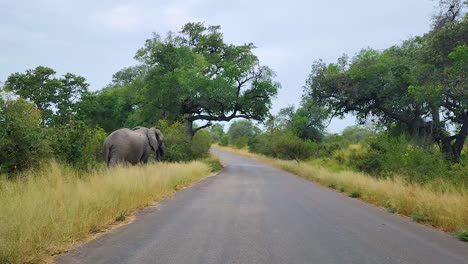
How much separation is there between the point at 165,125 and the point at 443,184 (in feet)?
80.0

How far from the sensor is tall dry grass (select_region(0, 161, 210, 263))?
6215 millimetres

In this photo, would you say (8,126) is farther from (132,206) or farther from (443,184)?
(443,184)

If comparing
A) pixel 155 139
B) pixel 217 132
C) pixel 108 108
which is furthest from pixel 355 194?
pixel 217 132

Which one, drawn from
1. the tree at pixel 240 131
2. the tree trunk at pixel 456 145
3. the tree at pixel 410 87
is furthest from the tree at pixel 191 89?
the tree at pixel 240 131

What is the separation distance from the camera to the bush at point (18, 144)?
452 inches

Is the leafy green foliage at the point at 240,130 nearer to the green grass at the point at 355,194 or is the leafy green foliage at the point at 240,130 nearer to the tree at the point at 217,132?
the tree at the point at 217,132

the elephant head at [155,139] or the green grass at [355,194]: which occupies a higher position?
the elephant head at [155,139]

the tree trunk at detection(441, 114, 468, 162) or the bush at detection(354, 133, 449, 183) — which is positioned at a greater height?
the tree trunk at detection(441, 114, 468, 162)

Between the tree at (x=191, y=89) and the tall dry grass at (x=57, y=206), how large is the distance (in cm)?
2475

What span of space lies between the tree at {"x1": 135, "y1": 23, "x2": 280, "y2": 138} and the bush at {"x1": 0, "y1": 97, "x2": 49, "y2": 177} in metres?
25.6

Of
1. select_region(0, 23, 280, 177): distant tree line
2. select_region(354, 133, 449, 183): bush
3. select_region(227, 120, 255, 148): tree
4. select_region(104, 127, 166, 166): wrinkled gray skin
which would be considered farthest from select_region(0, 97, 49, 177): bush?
select_region(227, 120, 255, 148): tree

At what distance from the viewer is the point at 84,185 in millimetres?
11227

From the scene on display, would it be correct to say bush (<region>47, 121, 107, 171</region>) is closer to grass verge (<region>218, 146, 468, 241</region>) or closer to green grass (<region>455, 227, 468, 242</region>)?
grass verge (<region>218, 146, 468, 241</region>)

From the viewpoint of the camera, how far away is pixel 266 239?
26.0ft
